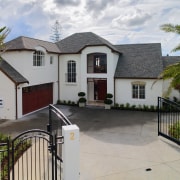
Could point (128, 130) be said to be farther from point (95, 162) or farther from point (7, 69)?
point (7, 69)

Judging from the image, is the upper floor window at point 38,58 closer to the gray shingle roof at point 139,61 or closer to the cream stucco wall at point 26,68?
the cream stucco wall at point 26,68

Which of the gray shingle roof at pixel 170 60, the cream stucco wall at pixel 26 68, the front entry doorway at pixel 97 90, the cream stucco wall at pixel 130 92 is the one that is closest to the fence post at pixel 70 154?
the cream stucco wall at pixel 26 68

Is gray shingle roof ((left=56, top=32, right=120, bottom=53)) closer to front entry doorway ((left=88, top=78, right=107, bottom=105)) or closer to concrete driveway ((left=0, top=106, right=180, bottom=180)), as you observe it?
front entry doorway ((left=88, top=78, right=107, bottom=105))

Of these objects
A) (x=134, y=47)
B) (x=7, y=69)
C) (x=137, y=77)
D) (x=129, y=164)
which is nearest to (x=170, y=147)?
(x=129, y=164)

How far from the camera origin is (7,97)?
61.0 feet

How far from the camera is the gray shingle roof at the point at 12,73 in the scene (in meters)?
18.1

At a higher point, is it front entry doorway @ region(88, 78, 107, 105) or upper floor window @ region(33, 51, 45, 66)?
upper floor window @ region(33, 51, 45, 66)

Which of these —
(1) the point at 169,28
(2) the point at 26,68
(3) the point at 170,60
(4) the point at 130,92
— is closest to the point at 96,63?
(4) the point at 130,92

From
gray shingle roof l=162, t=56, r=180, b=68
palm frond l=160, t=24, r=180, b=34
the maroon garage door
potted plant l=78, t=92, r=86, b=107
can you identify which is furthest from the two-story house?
palm frond l=160, t=24, r=180, b=34

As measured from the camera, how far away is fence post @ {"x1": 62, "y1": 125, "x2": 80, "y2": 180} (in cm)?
689

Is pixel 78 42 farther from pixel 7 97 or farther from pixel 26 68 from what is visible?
pixel 7 97

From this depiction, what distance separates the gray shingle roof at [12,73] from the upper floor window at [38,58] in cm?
248

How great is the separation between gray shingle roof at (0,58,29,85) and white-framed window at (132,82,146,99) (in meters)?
11.2

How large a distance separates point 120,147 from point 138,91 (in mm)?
12858
